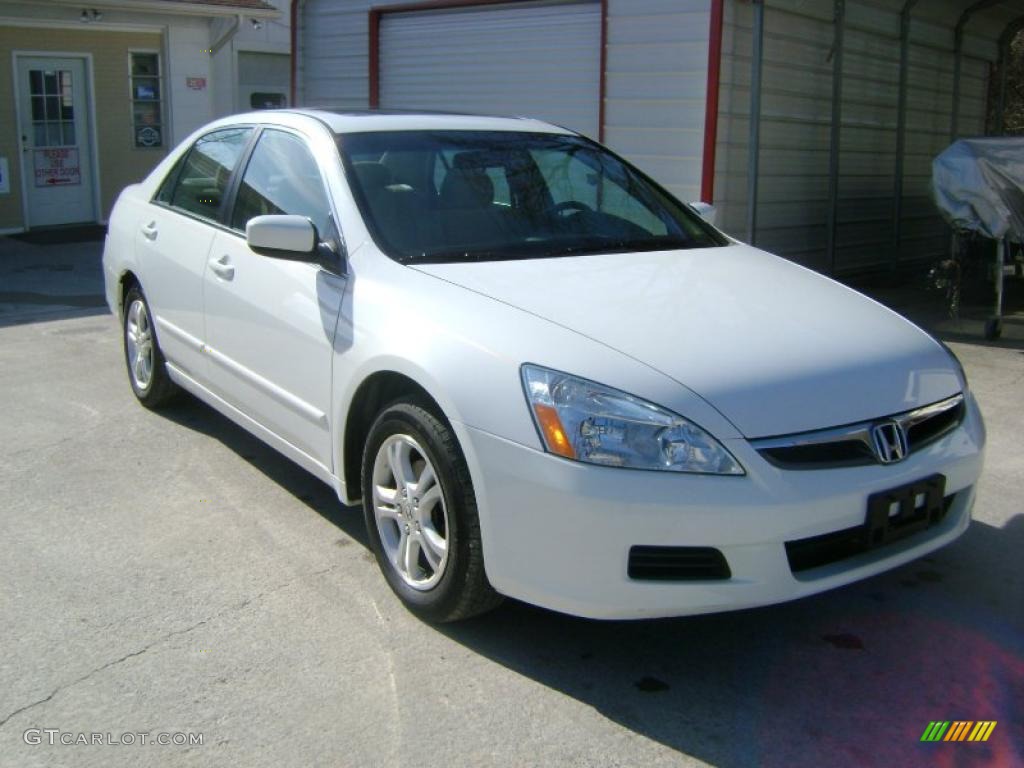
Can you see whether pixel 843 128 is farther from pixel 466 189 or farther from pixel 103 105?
pixel 103 105

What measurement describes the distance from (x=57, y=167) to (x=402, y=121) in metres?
11.2

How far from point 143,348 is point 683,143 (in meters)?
5.08

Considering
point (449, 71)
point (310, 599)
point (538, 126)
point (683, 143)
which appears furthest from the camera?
point (449, 71)

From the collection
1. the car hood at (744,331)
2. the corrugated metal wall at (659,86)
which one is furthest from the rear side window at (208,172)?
the corrugated metal wall at (659,86)

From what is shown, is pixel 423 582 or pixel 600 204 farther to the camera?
pixel 600 204

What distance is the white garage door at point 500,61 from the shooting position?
33.2ft

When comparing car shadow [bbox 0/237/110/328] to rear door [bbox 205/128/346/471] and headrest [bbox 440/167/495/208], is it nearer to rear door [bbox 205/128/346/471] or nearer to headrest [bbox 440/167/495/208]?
rear door [bbox 205/128/346/471]

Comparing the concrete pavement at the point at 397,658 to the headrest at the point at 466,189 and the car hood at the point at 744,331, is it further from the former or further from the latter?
the headrest at the point at 466,189

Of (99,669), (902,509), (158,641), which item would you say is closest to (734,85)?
(902,509)

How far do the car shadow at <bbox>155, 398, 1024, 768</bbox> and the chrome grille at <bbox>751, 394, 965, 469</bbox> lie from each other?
0.69 meters

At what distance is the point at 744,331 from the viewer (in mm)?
3506

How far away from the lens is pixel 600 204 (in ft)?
15.7

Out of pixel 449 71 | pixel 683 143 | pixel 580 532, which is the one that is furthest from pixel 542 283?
pixel 449 71

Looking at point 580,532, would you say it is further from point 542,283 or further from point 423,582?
point 542,283
